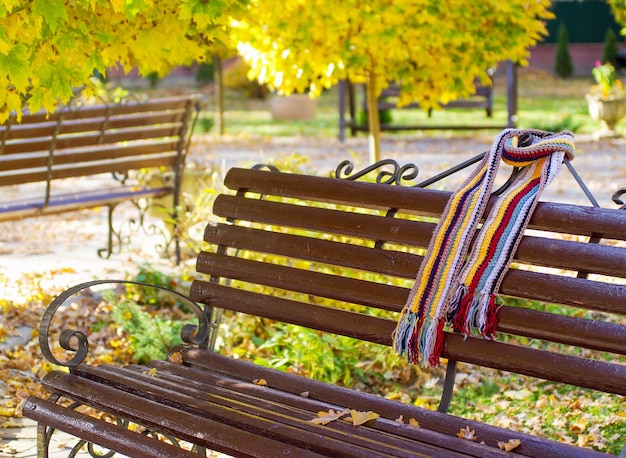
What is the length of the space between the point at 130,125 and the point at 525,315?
14.9 feet

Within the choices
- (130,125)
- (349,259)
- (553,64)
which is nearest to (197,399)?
(349,259)

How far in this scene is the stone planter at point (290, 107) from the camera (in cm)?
1823

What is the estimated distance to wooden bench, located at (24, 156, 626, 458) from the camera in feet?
8.41

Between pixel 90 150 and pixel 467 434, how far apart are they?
4481 millimetres

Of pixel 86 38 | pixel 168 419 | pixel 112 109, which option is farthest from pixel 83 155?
pixel 168 419

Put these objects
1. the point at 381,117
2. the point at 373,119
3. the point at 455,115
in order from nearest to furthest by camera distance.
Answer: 1. the point at 373,119
2. the point at 381,117
3. the point at 455,115

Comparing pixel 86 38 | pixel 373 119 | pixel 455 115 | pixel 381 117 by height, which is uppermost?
pixel 86 38

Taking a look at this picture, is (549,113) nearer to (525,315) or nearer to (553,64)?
(553,64)

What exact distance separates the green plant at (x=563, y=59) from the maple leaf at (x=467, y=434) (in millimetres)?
24773

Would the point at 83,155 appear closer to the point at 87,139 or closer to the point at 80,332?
the point at 87,139

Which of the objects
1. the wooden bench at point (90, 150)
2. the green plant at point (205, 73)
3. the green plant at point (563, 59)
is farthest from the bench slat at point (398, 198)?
the green plant at point (563, 59)

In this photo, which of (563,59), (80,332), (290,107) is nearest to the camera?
(80,332)

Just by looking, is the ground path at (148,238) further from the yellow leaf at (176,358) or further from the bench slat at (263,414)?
the bench slat at (263,414)

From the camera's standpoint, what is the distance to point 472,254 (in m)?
2.88
